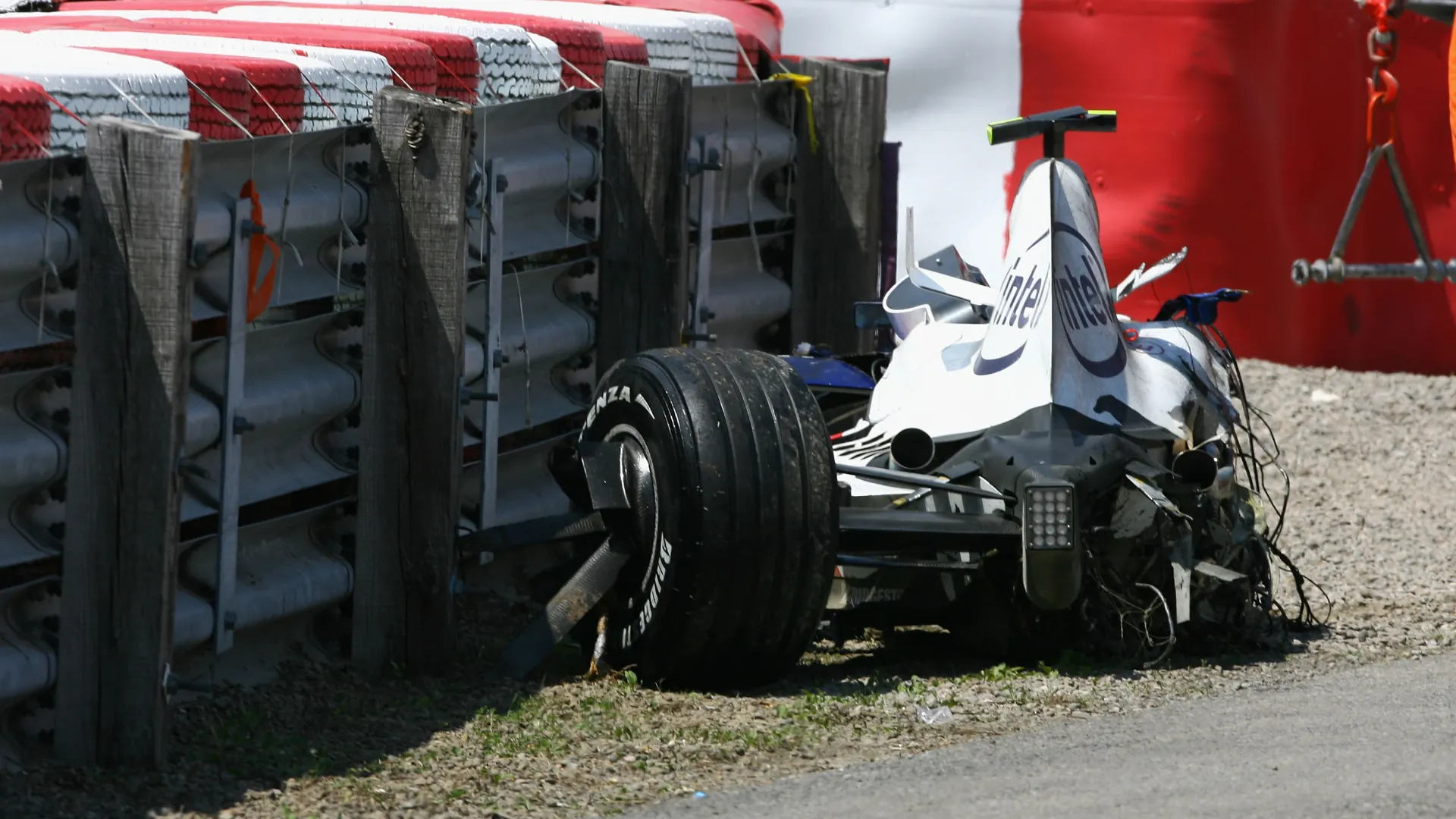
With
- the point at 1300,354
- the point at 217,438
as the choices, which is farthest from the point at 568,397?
the point at 1300,354

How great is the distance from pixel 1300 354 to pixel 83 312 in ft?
27.5

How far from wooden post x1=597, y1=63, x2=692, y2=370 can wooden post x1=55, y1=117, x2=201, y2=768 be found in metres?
2.92

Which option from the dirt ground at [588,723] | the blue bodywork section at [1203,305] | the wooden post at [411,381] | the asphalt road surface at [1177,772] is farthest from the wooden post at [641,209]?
the asphalt road surface at [1177,772]

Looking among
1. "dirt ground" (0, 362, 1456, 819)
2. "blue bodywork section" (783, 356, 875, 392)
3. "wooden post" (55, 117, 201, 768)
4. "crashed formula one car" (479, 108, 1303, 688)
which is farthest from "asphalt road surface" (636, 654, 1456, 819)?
"blue bodywork section" (783, 356, 875, 392)

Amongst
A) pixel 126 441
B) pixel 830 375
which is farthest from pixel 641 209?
pixel 126 441

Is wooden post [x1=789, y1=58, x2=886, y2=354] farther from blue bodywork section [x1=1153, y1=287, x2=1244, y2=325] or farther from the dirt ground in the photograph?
the dirt ground

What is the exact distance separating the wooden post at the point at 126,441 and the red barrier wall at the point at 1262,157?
7.67 metres

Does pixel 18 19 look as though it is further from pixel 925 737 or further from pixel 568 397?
pixel 925 737

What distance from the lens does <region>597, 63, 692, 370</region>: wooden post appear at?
7883mm

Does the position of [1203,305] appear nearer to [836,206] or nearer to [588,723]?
[836,206]

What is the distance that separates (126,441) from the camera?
5.16 meters

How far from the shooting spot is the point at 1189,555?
261 inches

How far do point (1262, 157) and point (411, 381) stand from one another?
6728mm

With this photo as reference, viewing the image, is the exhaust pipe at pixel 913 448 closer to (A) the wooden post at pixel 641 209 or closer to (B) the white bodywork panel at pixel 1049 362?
(B) the white bodywork panel at pixel 1049 362
